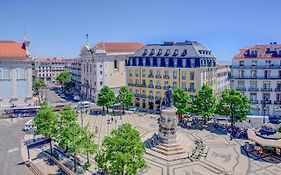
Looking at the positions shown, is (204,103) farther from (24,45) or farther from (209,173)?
(24,45)

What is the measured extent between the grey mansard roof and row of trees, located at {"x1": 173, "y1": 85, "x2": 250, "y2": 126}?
14.5m

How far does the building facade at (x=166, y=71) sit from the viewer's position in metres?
72.1

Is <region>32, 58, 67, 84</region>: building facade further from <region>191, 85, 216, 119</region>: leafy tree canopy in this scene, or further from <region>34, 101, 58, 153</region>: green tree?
<region>34, 101, 58, 153</region>: green tree

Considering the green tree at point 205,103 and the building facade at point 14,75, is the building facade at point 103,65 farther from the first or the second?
the green tree at point 205,103

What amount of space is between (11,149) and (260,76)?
179 feet

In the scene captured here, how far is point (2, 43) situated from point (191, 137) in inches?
2596

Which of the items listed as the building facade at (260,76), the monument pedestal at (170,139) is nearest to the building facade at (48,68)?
the building facade at (260,76)

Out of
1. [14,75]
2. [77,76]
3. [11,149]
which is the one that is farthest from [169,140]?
[77,76]

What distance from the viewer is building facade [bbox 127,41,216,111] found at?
7206 centimetres

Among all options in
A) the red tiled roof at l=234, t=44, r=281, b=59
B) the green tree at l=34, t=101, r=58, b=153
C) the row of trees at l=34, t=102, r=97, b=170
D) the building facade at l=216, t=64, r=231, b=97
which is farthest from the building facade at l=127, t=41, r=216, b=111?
the green tree at l=34, t=101, r=58, b=153

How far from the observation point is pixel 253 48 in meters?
67.4

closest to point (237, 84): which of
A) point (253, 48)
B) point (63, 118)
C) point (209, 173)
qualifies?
point (253, 48)

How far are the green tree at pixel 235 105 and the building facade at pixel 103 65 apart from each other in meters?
47.0

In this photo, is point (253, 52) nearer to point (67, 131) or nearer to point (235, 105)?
point (235, 105)
